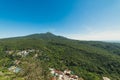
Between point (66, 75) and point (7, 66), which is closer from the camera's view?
point (66, 75)

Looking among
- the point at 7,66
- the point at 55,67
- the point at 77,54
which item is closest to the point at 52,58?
the point at 55,67

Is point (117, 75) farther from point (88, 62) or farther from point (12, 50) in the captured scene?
point (12, 50)

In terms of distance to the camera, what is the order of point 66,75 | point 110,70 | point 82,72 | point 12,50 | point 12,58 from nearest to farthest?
1. point 66,75
2. point 82,72
3. point 110,70
4. point 12,58
5. point 12,50

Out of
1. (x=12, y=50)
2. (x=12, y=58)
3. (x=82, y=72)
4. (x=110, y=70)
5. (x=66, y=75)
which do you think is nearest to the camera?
(x=66, y=75)

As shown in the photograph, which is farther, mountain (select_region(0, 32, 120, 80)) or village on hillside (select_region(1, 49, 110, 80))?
mountain (select_region(0, 32, 120, 80))

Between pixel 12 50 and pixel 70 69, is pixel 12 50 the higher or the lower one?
the higher one

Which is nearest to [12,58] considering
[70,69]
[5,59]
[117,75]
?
[5,59]

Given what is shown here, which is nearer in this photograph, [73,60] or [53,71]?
[53,71]

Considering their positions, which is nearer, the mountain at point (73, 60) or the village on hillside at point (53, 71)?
the village on hillside at point (53, 71)

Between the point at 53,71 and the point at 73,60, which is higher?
the point at 73,60
